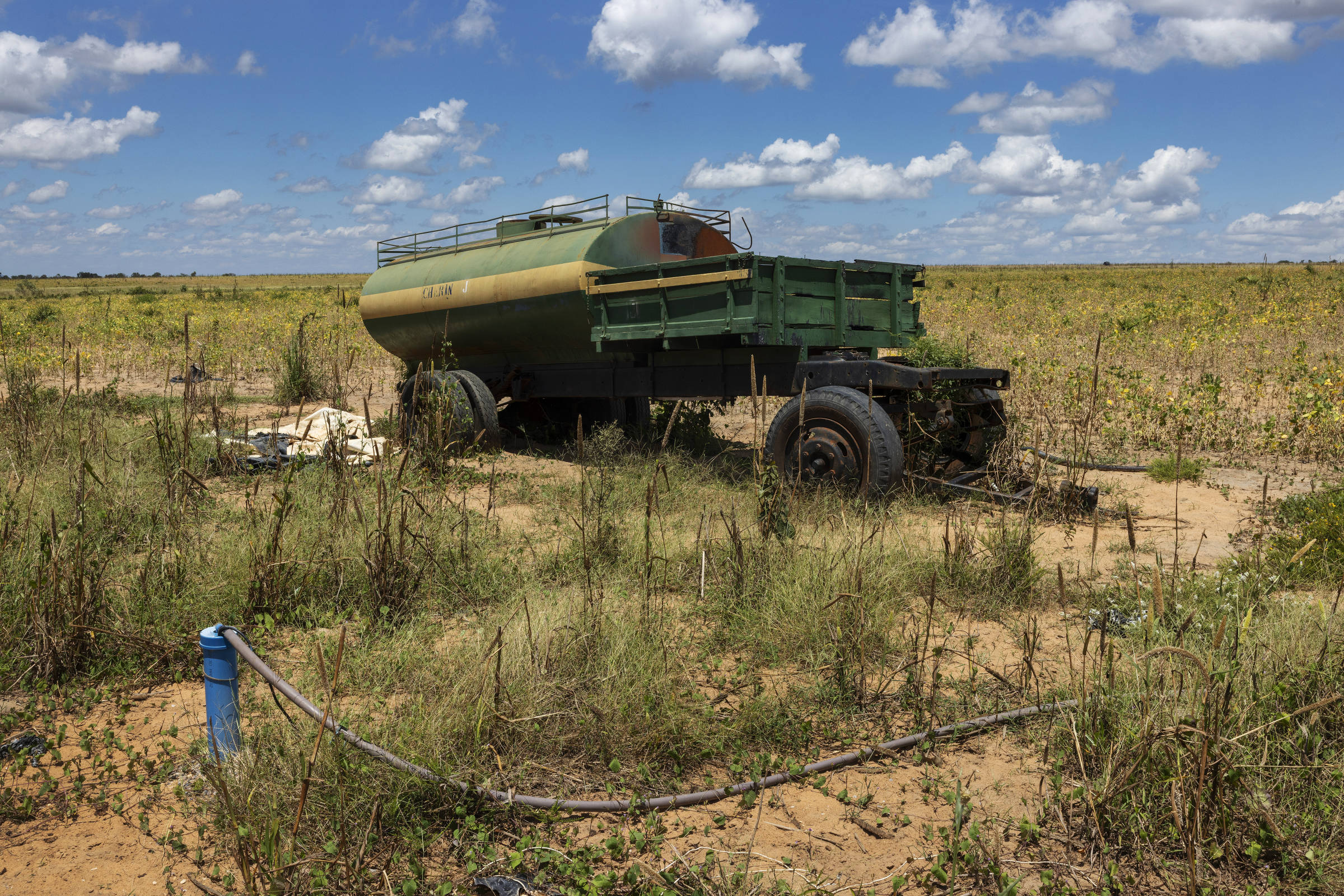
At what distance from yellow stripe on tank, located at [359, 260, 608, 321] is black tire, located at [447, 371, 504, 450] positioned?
858mm

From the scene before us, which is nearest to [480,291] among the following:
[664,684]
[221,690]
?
[664,684]

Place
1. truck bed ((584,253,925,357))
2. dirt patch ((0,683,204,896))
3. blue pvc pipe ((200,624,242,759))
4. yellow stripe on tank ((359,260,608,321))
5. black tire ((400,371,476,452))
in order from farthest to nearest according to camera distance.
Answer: yellow stripe on tank ((359,260,608,321)) < black tire ((400,371,476,452)) < truck bed ((584,253,925,357)) < blue pvc pipe ((200,624,242,759)) < dirt patch ((0,683,204,896))

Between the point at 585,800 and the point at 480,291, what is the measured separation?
7.25 m

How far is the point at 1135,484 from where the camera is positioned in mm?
7988

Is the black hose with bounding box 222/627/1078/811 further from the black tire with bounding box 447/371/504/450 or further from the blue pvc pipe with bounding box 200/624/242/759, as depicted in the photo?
the black tire with bounding box 447/371/504/450

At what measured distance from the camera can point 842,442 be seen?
21.6 feet

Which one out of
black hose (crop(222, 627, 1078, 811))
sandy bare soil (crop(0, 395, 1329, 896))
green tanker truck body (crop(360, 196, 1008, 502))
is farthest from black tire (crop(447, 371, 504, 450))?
black hose (crop(222, 627, 1078, 811))

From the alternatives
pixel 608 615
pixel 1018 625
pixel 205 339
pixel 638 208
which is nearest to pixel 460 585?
pixel 608 615

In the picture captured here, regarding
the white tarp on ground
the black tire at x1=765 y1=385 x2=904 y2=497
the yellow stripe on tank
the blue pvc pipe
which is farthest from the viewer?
the yellow stripe on tank

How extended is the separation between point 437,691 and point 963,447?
540cm

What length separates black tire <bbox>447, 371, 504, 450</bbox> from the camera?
9156 millimetres

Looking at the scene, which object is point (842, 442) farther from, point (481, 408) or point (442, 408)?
point (481, 408)

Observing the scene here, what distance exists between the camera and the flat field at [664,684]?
2734 millimetres

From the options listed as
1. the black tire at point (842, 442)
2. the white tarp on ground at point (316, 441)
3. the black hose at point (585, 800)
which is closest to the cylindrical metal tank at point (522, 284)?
the white tarp on ground at point (316, 441)
